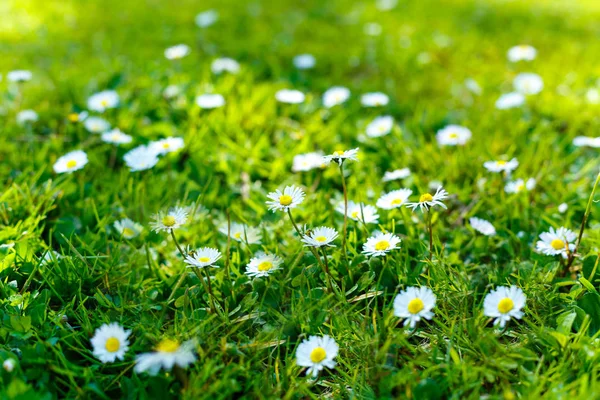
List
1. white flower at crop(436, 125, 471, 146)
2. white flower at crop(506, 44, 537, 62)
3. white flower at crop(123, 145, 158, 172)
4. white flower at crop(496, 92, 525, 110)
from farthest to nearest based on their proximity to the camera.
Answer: white flower at crop(506, 44, 537, 62), white flower at crop(496, 92, 525, 110), white flower at crop(436, 125, 471, 146), white flower at crop(123, 145, 158, 172)

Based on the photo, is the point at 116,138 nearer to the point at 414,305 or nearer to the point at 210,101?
the point at 210,101

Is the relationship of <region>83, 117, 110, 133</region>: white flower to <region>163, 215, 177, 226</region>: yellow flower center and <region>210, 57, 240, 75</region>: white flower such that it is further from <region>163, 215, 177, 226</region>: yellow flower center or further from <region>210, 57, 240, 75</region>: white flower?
<region>163, 215, 177, 226</region>: yellow flower center

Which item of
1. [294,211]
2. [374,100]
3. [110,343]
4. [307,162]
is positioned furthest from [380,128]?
[110,343]

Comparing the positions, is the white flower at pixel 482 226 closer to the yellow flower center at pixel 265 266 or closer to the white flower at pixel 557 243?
the white flower at pixel 557 243

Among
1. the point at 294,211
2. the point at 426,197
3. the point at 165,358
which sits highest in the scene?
the point at 426,197

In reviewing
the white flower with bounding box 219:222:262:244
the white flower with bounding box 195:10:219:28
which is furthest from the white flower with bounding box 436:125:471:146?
the white flower with bounding box 195:10:219:28

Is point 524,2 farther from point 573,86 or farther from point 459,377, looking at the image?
point 459,377

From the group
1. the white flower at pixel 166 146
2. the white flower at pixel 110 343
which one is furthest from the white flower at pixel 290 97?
the white flower at pixel 110 343

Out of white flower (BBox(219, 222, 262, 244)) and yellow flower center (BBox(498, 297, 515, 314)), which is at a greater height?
yellow flower center (BBox(498, 297, 515, 314))
